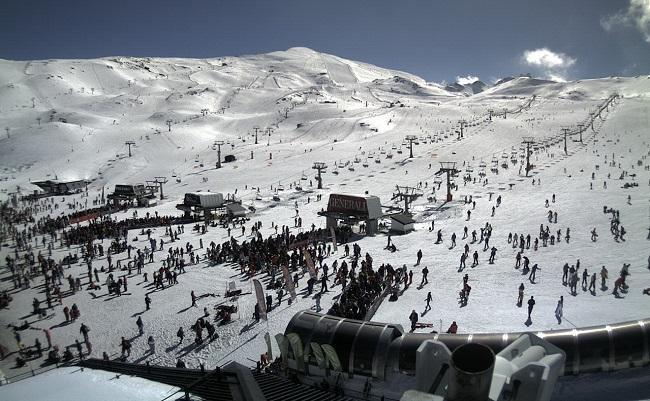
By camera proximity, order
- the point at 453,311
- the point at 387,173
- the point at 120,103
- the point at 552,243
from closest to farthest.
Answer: the point at 453,311
the point at 552,243
the point at 387,173
the point at 120,103

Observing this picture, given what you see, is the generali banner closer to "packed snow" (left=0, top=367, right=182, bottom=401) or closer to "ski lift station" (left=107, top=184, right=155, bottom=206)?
"packed snow" (left=0, top=367, right=182, bottom=401)

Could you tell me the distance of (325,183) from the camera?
6125cm

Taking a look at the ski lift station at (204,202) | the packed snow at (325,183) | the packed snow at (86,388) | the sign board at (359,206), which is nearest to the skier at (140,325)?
the packed snow at (325,183)

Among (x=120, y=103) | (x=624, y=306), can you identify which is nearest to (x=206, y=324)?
(x=624, y=306)

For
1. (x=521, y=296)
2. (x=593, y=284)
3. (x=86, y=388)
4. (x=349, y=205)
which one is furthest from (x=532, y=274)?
(x=86, y=388)

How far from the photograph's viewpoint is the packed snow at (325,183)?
18.0 m

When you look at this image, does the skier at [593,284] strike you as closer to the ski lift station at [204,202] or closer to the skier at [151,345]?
the skier at [151,345]

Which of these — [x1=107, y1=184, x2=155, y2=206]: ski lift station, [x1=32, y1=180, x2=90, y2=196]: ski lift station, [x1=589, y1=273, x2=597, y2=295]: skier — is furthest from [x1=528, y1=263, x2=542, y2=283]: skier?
[x1=32, y1=180, x2=90, y2=196]: ski lift station

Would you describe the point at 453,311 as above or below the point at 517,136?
below

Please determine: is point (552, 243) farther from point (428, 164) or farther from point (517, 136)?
point (517, 136)

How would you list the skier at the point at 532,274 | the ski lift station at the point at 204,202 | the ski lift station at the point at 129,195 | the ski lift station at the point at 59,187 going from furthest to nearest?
1. the ski lift station at the point at 59,187
2. the ski lift station at the point at 129,195
3. the ski lift station at the point at 204,202
4. the skier at the point at 532,274

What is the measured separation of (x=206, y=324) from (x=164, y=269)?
9.23 metres

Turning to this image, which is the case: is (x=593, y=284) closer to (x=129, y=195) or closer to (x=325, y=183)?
(x=325, y=183)

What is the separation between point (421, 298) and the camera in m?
19.5
